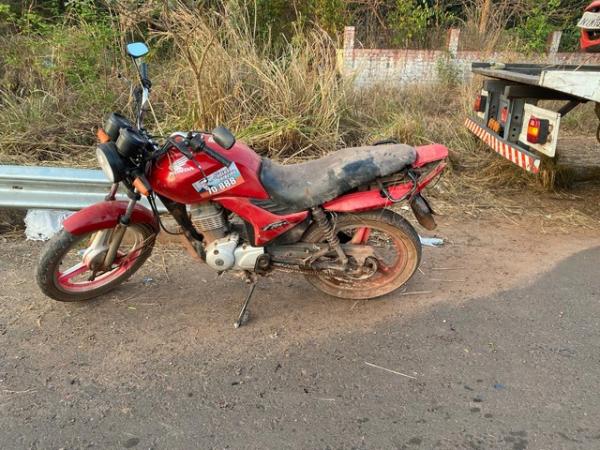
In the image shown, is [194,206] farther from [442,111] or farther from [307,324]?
[442,111]

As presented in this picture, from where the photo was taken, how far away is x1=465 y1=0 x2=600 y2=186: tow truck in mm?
3875

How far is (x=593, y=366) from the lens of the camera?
2689 mm

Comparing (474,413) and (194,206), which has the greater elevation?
(194,206)

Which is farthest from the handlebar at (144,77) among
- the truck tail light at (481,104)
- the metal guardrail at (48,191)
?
the truck tail light at (481,104)

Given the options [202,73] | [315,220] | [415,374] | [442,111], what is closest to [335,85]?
[202,73]

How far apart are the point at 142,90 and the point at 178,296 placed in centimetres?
137

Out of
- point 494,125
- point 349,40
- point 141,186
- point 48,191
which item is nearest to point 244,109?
point 48,191

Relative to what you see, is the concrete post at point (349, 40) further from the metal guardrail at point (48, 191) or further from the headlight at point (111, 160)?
the headlight at point (111, 160)

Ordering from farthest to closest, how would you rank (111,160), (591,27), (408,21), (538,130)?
(408,21) → (591,27) → (538,130) → (111,160)

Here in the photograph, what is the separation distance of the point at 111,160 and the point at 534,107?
3527mm

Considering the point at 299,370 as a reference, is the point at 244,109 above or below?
above

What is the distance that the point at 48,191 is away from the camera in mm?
3842

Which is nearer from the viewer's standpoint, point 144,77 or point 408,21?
point 144,77

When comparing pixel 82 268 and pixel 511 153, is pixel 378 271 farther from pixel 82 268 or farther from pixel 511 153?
pixel 511 153
